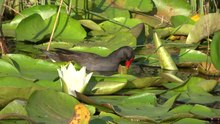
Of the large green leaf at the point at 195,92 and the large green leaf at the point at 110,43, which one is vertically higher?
the large green leaf at the point at 195,92

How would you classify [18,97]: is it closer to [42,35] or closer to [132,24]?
[42,35]

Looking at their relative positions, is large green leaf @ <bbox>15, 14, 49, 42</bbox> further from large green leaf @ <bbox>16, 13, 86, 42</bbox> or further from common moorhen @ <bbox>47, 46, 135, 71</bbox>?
common moorhen @ <bbox>47, 46, 135, 71</bbox>

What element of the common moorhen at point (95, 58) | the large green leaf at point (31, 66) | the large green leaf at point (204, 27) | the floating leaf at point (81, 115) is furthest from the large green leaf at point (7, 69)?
the large green leaf at point (204, 27)

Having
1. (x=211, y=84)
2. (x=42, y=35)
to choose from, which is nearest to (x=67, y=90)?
(x=211, y=84)

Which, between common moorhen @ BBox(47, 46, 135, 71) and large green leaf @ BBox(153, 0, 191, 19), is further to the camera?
large green leaf @ BBox(153, 0, 191, 19)

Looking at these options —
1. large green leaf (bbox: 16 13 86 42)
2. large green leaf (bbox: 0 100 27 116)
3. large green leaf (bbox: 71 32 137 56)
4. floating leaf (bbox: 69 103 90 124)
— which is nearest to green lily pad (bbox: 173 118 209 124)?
large green leaf (bbox: 0 100 27 116)

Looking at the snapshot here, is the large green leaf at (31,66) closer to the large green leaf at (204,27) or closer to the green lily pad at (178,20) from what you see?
the large green leaf at (204,27)
